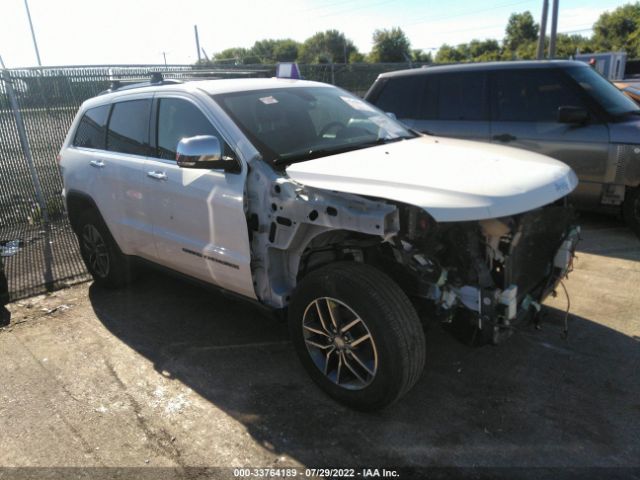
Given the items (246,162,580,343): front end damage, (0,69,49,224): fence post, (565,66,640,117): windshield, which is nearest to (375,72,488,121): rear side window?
(565,66,640,117): windshield

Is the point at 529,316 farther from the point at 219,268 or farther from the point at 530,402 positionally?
the point at 219,268

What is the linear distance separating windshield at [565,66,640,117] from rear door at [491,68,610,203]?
116 mm

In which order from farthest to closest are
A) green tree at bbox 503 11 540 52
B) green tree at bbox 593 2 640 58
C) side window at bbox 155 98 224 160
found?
green tree at bbox 503 11 540 52
green tree at bbox 593 2 640 58
side window at bbox 155 98 224 160

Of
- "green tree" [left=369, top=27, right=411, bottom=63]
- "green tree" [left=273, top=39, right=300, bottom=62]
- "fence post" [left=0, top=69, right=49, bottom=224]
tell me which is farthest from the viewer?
"green tree" [left=273, top=39, right=300, bottom=62]

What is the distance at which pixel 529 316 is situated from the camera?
297 centimetres

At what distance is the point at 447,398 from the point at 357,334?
29.2 inches

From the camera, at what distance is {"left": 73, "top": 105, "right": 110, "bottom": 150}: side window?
4.59 m

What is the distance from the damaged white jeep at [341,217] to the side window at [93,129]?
480 millimetres

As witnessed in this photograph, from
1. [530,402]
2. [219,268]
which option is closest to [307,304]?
[219,268]

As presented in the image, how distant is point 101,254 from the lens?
4891 mm

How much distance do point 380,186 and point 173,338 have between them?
2309 millimetres

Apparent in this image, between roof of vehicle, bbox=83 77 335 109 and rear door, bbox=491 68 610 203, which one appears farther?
rear door, bbox=491 68 610 203

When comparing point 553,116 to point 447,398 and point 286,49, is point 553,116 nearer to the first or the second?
point 447,398

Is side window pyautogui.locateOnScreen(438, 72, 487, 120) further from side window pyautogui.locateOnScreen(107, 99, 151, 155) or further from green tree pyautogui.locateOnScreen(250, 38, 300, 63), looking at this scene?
green tree pyautogui.locateOnScreen(250, 38, 300, 63)
